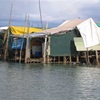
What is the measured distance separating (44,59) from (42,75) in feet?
30.6

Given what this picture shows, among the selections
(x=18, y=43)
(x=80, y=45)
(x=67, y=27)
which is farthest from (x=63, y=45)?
(x=18, y=43)

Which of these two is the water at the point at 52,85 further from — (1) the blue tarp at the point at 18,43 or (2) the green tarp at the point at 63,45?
(1) the blue tarp at the point at 18,43

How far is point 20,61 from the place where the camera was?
129 feet

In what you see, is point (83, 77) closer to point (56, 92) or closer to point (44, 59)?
point (56, 92)

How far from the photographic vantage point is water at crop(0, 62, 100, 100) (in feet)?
63.0

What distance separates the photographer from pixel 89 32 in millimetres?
37562

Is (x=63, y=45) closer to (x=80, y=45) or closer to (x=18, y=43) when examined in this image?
(x=80, y=45)

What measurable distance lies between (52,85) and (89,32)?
15.7 m

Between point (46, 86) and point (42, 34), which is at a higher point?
point (42, 34)

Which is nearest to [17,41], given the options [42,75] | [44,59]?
[44,59]

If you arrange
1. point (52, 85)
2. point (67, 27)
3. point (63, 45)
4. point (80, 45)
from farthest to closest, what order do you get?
1. point (67, 27)
2. point (63, 45)
3. point (80, 45)
4. point (52, 85)

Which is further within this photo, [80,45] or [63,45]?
[63,45]

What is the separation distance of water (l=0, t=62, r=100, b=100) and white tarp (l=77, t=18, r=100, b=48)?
19.8 ft

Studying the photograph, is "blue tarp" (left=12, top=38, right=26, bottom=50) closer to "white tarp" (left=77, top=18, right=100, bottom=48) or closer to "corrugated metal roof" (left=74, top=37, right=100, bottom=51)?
"corrugated metal roof" (left=74, top=37, right=100, bottom=51)
